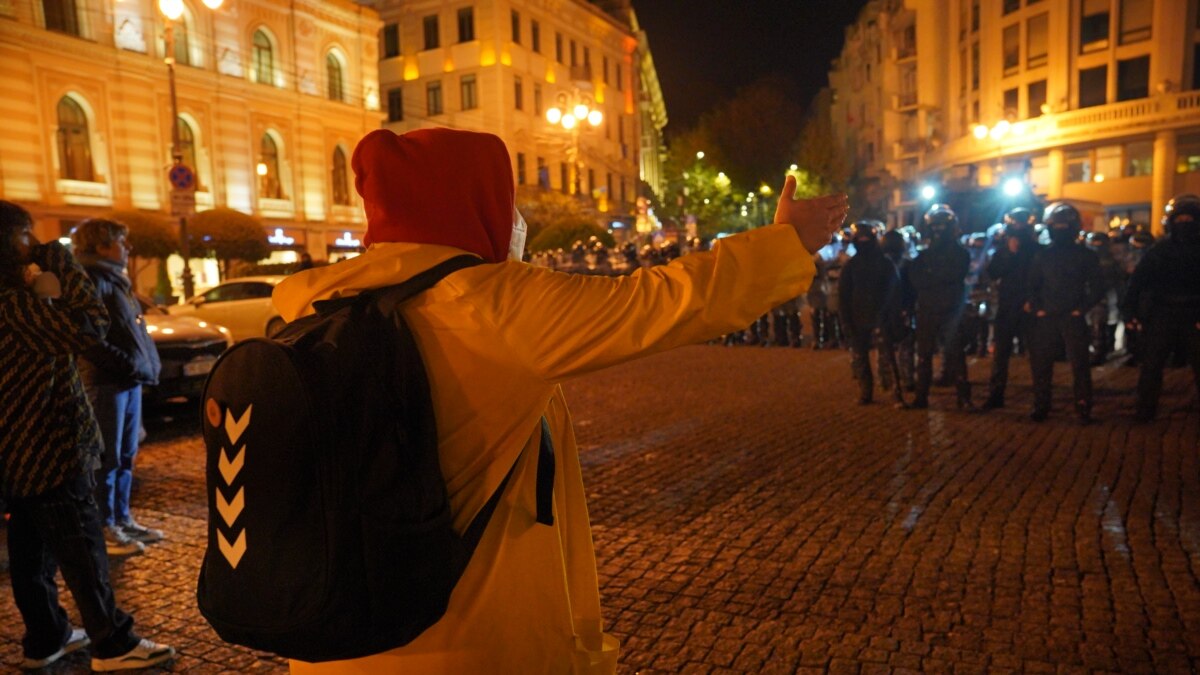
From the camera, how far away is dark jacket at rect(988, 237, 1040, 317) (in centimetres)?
885

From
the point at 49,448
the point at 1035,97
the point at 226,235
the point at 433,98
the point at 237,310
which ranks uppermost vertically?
the point at 433,98

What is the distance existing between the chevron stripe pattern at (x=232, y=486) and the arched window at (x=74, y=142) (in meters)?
30.1

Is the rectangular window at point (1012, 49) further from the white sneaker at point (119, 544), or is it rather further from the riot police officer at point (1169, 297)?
the white sneaker at point (119, 544)

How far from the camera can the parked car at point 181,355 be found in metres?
9.48

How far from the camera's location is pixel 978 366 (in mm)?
12742

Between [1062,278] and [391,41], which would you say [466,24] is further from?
[1062,278]

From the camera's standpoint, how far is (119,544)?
5.34m

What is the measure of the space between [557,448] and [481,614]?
403 mm

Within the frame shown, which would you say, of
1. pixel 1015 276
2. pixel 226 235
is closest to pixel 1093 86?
pixel 226 235

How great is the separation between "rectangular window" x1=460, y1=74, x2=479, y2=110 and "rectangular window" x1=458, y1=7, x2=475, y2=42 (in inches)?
76.5

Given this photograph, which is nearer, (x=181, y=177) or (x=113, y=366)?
(x=113, y=366)

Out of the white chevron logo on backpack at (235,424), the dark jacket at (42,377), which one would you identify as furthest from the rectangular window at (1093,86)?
the white chevron logo on backpack at (235,424)

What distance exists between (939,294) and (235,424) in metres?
8.84

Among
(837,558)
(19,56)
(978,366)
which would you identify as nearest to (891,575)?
(837,558)
